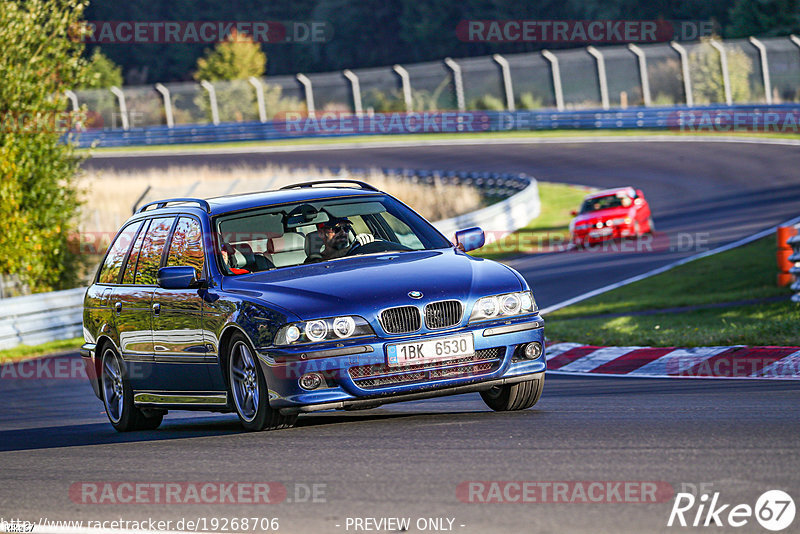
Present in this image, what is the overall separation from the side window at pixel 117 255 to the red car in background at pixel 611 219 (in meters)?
17.9

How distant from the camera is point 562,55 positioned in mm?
56562

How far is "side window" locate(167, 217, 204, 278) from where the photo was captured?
357 inches

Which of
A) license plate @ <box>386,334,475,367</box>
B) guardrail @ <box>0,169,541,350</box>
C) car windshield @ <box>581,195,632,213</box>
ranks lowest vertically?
guardrail @ <box>0,169,541,350</box>

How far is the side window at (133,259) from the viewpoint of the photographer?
32.7 ft

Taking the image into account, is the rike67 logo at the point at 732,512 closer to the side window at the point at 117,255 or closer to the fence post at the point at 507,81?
the side window at the point at 117,255

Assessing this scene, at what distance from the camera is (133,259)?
394 inches

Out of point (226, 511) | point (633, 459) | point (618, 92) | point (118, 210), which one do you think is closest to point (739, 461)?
point (633, 459)

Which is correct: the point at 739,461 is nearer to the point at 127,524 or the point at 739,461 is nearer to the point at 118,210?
the point at 127,524

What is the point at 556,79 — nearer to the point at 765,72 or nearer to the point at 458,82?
the point at 458,82

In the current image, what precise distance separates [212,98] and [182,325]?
54.1m

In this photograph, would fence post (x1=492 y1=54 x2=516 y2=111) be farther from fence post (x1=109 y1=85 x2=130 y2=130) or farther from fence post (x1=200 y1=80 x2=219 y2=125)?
fence post (x1=109 y1=85 x2=130 y2=130)

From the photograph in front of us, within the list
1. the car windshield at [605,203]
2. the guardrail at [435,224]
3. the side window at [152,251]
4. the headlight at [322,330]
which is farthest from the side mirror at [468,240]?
the car windshield at [605,203]

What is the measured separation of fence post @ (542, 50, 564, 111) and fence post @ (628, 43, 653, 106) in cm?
329

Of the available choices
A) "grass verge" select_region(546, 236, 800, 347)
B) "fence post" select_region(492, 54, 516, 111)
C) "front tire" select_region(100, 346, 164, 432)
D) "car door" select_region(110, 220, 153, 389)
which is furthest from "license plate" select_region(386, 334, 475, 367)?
"fence post" select_region(492, 54, 516, 111)
